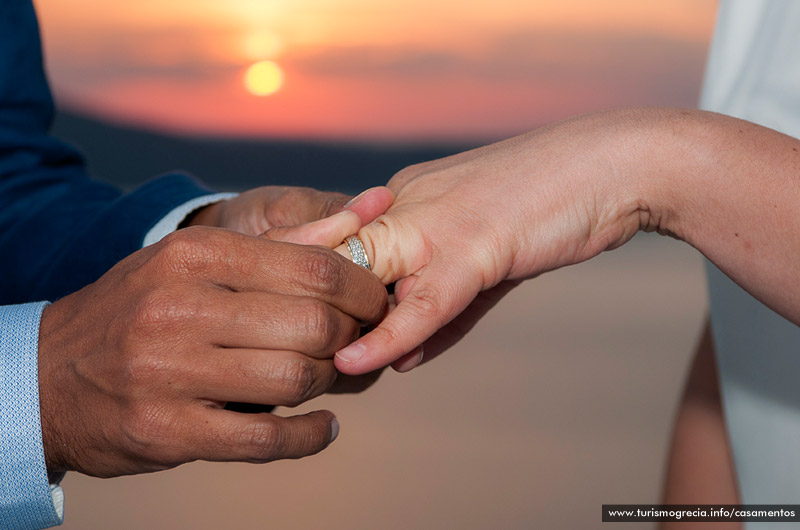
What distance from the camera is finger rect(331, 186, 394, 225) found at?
0.90m

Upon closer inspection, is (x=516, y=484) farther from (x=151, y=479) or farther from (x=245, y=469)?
(x=151, y=479)

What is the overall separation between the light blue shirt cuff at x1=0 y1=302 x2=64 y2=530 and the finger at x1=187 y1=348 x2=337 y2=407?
20cm

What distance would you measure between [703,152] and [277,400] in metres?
0.52

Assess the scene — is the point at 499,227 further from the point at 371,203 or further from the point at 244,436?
the point at 244,436

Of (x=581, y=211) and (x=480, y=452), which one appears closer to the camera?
(x=581, y=211)

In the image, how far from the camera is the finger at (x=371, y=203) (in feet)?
2.94

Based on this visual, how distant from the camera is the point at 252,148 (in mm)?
4305

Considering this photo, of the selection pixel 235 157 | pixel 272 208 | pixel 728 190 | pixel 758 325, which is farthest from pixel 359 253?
pixel 235 157

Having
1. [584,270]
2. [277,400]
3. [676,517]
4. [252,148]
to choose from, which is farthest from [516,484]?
[252,148]

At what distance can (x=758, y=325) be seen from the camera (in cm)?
107

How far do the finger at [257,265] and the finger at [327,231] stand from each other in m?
0.07

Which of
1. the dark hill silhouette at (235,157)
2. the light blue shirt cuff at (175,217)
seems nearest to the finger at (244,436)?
the light blue shirt cuff at (175,217)

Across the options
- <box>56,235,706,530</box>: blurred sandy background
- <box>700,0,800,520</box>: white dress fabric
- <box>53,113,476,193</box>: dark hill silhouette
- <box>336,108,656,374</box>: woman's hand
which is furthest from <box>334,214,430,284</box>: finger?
<box>53,113,476,193</box>: dark hill silhouette

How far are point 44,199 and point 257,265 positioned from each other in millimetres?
717
